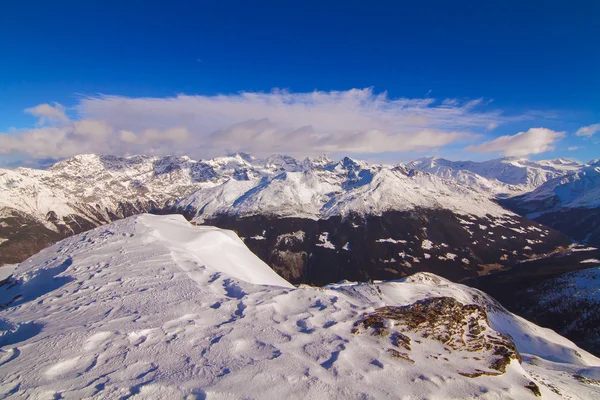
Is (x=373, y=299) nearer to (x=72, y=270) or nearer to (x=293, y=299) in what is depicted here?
(x=293, y=299)

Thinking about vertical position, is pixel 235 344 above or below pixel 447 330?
above

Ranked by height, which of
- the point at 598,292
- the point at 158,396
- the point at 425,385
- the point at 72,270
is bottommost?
the point at 598,292

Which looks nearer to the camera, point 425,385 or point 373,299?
point 425,385

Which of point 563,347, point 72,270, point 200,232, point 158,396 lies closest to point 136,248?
point 72,270

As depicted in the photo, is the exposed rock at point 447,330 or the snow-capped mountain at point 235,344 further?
the exposed rock at point 447,330

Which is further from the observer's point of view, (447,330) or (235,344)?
(447,330)

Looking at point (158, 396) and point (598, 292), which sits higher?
point (158, 396)

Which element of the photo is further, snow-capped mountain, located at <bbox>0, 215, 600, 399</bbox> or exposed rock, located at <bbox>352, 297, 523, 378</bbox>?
exposed rock, located at <bbox>352, 297, 523, 378</bbox>

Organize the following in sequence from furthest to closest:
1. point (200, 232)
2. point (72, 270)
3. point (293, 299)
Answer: point (200, 232) → point (72, 270) → point (293, 299)
